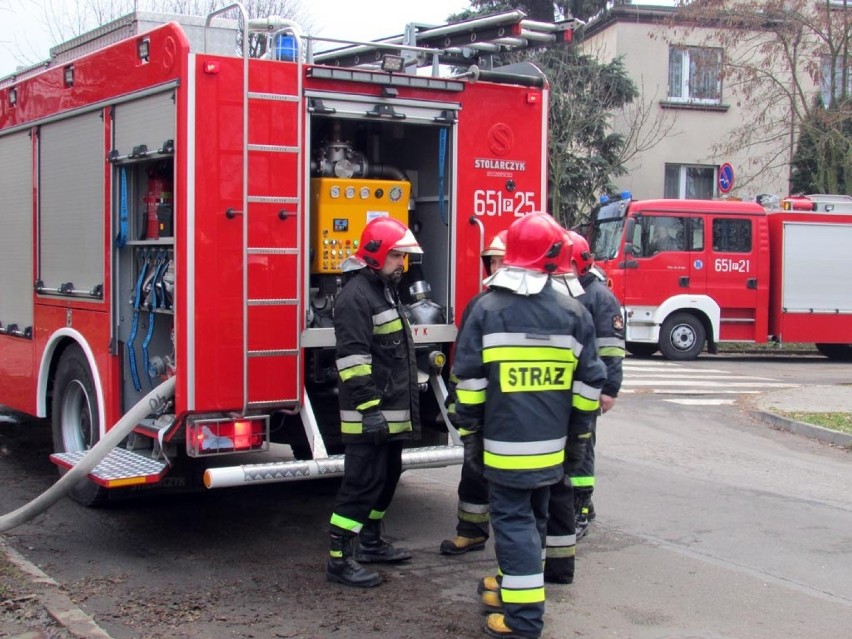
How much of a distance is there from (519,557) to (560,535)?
0.93 meters

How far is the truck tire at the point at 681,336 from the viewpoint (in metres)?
18.3

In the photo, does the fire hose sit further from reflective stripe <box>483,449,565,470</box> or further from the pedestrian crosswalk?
the pedestrian crosswalk

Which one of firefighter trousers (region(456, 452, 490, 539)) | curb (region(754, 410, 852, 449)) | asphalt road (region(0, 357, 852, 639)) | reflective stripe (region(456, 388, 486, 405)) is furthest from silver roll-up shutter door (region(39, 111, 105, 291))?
curb (region(754, 410, 852, 449))

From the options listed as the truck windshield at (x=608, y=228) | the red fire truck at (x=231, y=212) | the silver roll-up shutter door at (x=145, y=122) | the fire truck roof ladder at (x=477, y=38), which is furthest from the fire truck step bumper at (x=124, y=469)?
the truck windshield at (x=608, y=228)

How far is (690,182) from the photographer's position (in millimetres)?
28562

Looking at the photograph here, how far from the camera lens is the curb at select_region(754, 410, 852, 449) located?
35.0ft

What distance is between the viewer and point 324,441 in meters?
6.64

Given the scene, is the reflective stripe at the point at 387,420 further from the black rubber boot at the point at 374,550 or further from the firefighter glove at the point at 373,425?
the black rubber boot at the point at 374,550

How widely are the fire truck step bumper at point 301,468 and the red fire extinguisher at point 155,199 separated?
1667mm

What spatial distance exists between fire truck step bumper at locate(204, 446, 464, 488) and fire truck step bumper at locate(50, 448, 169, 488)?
43 centimetres

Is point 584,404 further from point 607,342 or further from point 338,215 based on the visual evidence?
point 338,215

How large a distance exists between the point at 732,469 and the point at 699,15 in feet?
52.0

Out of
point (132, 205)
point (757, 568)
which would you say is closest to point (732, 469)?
point (757, 568)

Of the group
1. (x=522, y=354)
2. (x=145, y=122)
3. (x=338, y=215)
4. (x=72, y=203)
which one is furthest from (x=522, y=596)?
(x=72, y=203)
